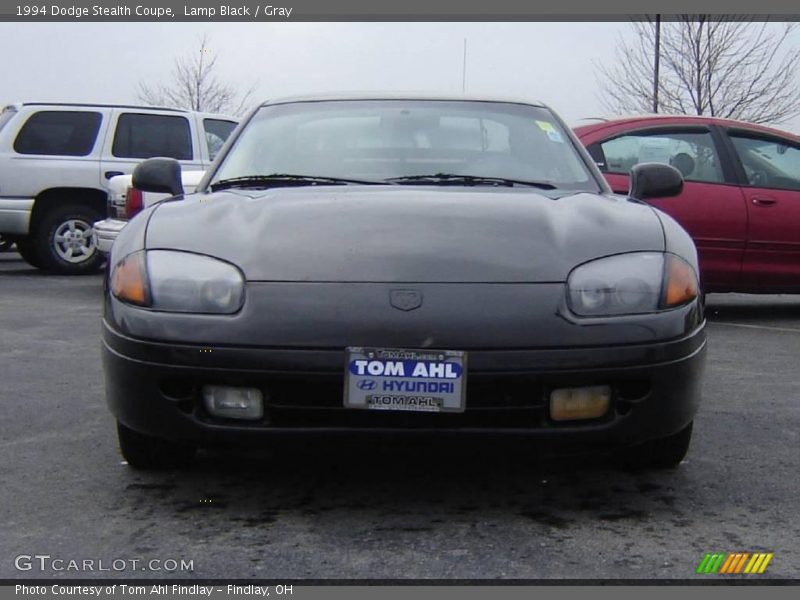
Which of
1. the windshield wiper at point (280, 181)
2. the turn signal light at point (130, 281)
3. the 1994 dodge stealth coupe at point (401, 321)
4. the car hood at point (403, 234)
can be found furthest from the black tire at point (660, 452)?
the turn signal light at point (130, 281)

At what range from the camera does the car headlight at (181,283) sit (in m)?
3.34

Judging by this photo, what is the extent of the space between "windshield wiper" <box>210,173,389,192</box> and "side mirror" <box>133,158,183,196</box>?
1.21 feet

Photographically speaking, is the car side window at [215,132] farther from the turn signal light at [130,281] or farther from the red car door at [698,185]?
the turn signal light at [130,281]

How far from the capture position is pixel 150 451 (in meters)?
3.84

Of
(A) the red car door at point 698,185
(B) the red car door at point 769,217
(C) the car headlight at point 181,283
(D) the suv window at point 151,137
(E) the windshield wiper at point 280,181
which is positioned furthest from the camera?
(D) the suv window at point 151,137

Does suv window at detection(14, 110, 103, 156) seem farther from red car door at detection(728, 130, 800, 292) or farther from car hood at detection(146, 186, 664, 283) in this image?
car hood at detection(146, 186, 664, 283)

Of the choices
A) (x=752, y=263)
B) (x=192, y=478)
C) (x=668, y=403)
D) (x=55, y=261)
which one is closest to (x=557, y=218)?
(x=668, y=403)

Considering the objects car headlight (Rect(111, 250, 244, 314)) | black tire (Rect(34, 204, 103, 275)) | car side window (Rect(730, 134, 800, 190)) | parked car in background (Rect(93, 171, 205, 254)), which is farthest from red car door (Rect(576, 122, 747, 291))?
black tire (Rect(34, 204, 103, 275))

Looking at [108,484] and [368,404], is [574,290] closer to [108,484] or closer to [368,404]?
[368,404]

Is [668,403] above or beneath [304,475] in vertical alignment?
above

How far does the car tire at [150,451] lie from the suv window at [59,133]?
913 cm

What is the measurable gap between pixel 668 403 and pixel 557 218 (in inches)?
25.5

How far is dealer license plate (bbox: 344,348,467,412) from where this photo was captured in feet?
10.5

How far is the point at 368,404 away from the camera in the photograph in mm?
3229
